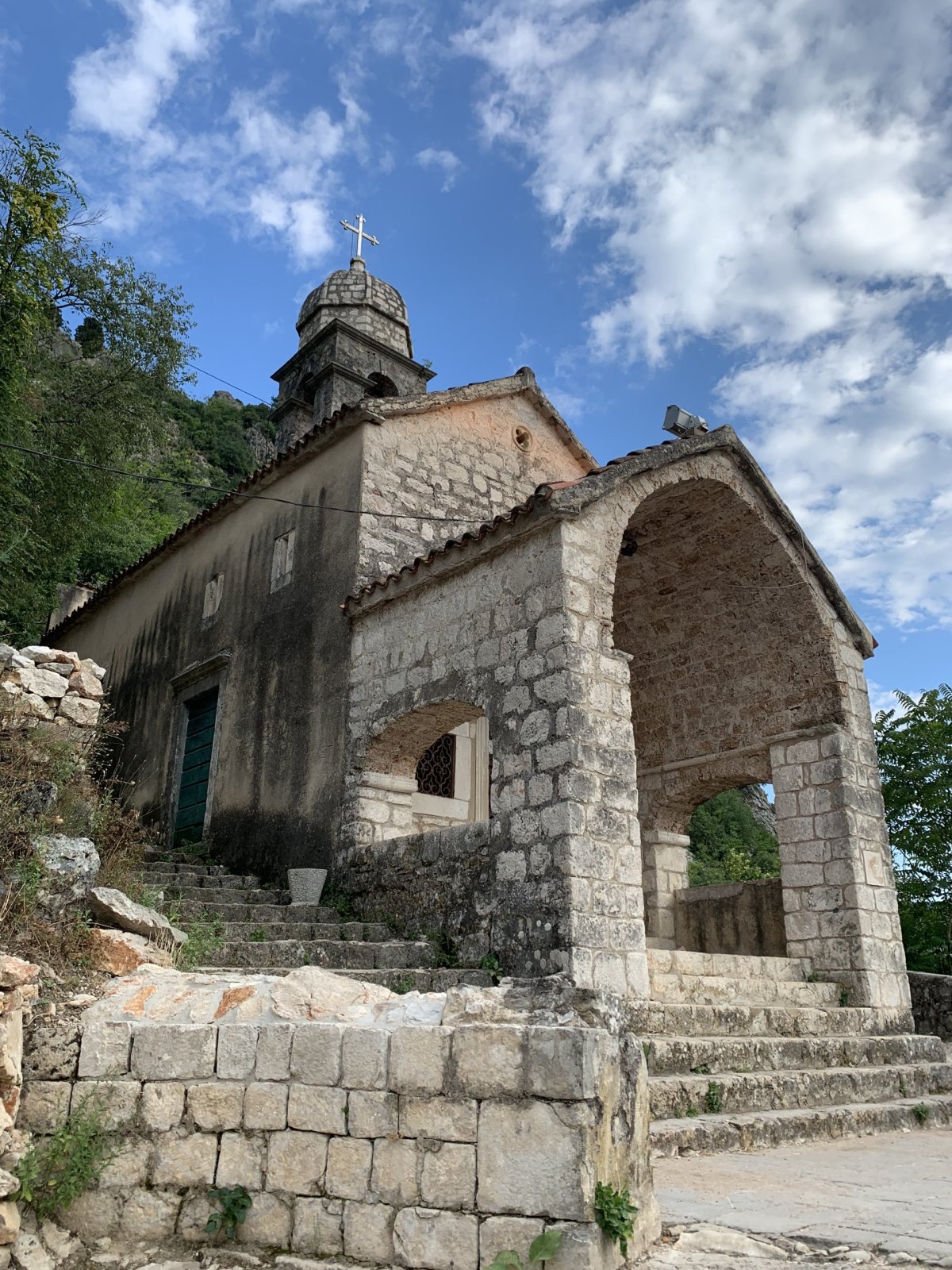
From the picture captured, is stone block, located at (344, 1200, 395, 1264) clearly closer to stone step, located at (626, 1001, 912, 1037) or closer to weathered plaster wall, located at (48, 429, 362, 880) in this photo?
stone step, located at (626, 1001, 912, 1037)

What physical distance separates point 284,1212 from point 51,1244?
35.7 inches

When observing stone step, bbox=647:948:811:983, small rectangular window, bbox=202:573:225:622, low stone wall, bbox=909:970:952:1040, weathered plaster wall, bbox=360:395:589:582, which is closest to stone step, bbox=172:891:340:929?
stone step, bbox=647:948:811:983

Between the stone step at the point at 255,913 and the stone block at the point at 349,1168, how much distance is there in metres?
4.11

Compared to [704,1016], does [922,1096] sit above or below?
below

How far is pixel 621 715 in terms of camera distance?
709 cm

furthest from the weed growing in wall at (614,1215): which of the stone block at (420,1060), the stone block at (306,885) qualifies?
the stone block at (306,885)

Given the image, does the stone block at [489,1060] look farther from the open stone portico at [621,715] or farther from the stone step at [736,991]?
the stone step at [736,991]

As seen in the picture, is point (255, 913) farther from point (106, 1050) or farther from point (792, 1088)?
point (792, 1088)

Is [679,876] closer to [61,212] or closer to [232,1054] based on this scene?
[232,1054]

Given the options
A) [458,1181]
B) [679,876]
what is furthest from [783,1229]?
[679,876]

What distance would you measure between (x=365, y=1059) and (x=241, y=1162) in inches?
25.9

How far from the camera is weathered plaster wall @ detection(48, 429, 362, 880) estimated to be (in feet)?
31.1

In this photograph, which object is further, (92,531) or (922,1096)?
(92,531)

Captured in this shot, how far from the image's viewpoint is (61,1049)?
12.9ft
